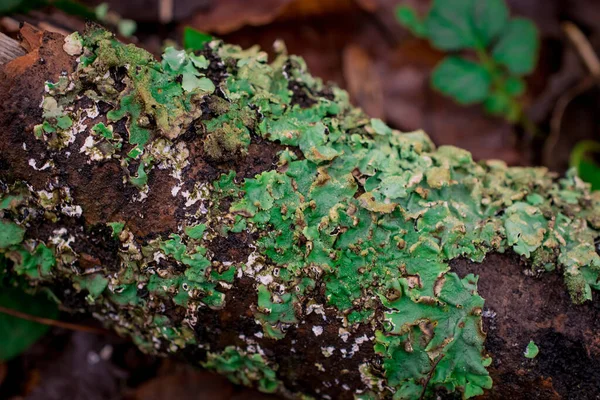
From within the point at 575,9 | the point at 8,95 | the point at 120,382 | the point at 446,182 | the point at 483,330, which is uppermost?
the point at 575,9

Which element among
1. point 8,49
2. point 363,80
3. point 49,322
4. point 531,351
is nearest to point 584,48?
point 363,80

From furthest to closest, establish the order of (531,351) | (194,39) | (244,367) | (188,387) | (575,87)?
(575,87) → (188,387) → (194,39) → (244,367) → (531,351)

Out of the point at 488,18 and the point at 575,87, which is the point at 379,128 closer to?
the point at 488,18

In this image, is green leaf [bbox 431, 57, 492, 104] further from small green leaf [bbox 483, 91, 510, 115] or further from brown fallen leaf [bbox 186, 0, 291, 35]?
brown fallen leaf [bbox 186, 0, 291, 35]

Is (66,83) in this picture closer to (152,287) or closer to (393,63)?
(152,287)

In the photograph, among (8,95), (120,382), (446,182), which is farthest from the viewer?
(120,382)

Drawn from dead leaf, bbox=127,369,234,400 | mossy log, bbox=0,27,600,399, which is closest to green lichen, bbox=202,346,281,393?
mossy log, bbox=0,27,600,399

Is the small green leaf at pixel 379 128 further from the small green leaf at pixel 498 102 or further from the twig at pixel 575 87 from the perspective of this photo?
the twig at pixel 575 87

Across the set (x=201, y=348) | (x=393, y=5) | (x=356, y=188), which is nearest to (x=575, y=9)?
(x=393, y=5)
